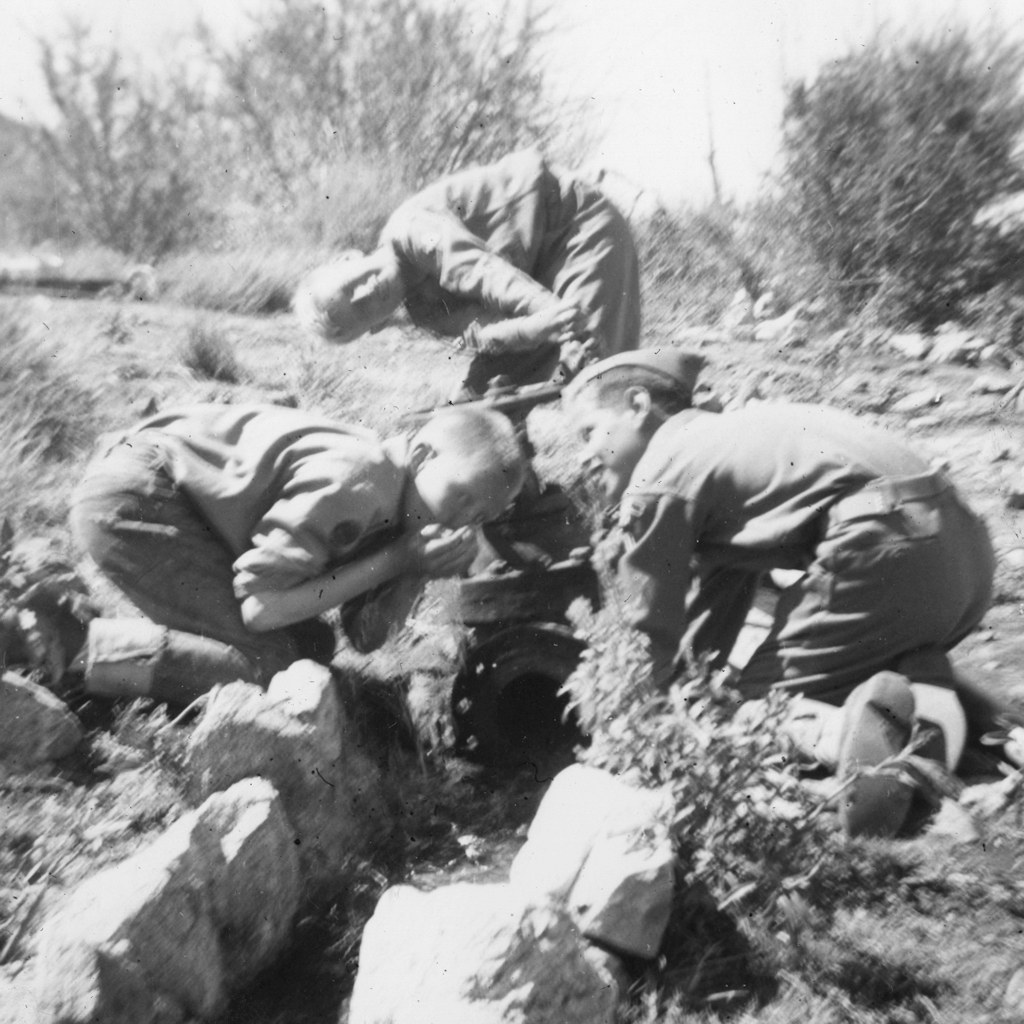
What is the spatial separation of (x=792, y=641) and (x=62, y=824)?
5.45 feet

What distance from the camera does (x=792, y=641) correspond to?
304cm

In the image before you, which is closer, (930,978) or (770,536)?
(930,978)

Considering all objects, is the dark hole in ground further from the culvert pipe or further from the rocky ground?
Result: the rocky ground

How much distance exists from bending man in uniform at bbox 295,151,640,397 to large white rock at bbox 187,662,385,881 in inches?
57.0

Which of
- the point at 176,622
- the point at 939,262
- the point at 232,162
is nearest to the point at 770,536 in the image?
the point at 176,622

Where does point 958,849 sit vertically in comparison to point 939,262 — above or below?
below

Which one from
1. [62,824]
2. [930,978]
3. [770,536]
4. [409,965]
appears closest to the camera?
[409,965]

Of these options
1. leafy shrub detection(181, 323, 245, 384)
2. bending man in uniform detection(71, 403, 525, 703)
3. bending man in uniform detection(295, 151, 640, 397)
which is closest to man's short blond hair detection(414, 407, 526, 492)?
bending man in uniform detection(71, 403, 525, 703)

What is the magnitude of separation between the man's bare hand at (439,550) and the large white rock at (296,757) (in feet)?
1.64

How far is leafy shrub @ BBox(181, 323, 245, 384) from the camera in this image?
5.89 m

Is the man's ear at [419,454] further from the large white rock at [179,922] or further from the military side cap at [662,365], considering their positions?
the large white rock at [179,922]

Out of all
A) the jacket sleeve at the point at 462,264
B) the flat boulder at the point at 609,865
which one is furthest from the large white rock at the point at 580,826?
the jacket sleeve at the point at 462,264

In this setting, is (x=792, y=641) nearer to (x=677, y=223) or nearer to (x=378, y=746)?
(x=378, y=746)

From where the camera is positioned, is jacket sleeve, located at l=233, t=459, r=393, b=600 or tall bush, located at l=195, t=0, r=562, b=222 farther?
tall bush, located at l=195, t=0, r=562, b=222
